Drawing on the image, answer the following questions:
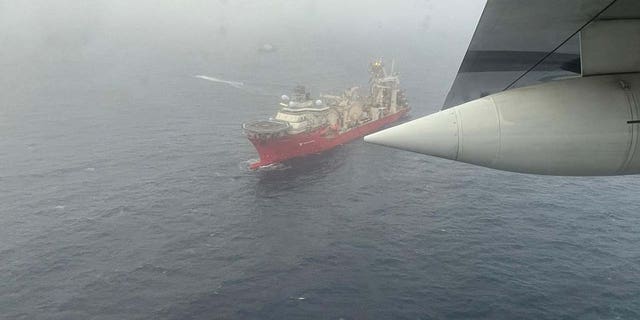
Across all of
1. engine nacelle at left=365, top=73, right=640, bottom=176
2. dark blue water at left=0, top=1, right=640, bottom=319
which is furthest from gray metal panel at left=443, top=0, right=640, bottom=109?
dark blue water at left=0, top=1, right=640, bottom=319

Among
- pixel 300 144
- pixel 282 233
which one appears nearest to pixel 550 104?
pixel 282 233

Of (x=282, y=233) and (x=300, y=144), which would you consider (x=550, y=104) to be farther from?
(x=300, y=144)

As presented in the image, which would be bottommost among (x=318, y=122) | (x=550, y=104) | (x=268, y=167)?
(x=268, y=167)

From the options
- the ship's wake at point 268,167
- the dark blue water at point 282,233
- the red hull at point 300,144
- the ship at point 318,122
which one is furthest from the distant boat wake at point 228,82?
the ship's wake at point 268,167

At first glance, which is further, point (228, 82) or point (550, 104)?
point (228, 82)

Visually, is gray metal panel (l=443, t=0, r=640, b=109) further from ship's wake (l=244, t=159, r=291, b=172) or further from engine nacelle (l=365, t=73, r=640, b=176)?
ship's wake (l=244, t=159, r=291, b=172)

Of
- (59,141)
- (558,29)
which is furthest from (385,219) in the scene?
(59,141)
